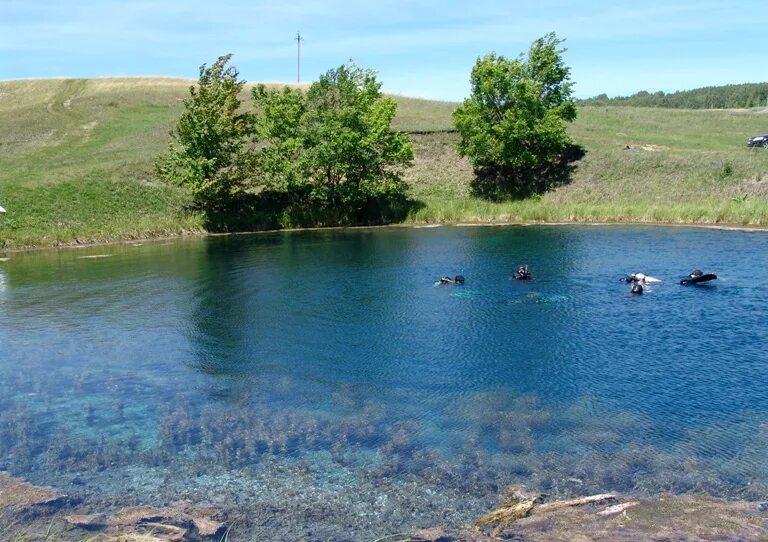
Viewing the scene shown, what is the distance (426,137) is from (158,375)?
67.5 meters

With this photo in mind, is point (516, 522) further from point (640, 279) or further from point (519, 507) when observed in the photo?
point (640, 279)

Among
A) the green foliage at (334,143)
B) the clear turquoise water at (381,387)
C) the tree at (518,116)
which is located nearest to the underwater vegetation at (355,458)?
the clear turquoise water at (381,387)

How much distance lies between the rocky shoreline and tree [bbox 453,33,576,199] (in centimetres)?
5852

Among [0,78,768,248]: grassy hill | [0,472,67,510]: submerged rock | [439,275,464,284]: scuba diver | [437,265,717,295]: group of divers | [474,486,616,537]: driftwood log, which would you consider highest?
[0,78,768,248]: grassy hill

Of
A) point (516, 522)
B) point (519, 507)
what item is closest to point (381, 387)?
point (519, 507)

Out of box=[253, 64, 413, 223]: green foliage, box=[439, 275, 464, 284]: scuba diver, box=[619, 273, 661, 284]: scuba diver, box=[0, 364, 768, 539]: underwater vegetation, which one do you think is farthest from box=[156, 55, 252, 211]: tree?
box=[0, 364, 768, 539]: underwater vegetation

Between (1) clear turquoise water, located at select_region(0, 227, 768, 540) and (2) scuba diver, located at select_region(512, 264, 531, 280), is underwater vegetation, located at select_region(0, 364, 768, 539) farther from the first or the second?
(2) scuba diver, located at select_region(512, 264, 531, 280)

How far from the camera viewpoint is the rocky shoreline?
42.9ft

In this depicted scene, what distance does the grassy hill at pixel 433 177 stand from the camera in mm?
60438

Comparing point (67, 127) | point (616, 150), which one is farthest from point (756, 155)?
point (67, 127)

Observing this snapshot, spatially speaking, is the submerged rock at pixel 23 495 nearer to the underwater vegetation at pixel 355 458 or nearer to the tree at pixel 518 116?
the underwater vegetation at pixel 355 458

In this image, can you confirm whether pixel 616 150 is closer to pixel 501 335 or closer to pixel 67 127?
→ pixel 501 335

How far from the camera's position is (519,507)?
14.3 meters

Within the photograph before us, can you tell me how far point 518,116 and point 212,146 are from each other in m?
29.4
